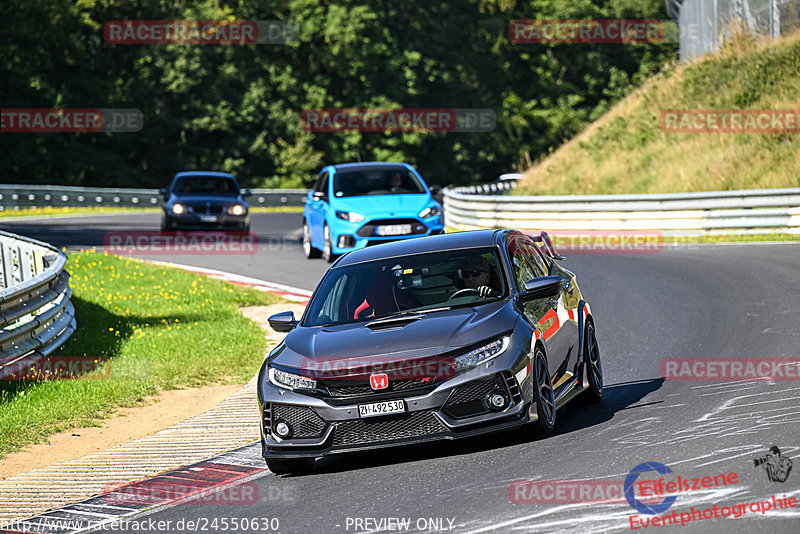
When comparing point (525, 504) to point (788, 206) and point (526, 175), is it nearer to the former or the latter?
point (788, 206)

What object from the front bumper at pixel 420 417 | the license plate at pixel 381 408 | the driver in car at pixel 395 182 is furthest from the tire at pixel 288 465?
the driver in car at pixel 395 182

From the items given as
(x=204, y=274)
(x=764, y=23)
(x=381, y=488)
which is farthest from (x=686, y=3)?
(x=381, y=488)

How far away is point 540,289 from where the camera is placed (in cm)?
865

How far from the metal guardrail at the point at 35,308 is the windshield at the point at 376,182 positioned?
6684 millimetres

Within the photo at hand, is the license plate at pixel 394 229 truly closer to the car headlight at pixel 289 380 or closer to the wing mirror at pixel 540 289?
the wing mirror at pixel 540 289

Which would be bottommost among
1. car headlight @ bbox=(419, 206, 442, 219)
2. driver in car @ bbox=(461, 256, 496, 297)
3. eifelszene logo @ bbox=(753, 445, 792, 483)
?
car headlight @ bbox=(419, 206, 442, 219)

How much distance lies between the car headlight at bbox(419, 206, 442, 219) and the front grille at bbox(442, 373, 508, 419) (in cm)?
1374

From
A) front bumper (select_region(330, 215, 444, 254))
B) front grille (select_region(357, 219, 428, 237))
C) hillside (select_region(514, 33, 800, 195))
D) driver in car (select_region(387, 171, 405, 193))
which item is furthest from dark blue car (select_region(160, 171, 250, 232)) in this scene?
hillside (select_region(514, 33, 800, 195))

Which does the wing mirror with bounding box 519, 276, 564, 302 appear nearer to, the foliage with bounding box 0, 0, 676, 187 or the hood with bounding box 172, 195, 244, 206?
the hood with bounding box 172, 195, 244, 206

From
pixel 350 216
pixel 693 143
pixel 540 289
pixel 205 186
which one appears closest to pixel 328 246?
pixel 350 216

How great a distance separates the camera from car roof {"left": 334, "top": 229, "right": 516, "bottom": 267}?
30.9 ft

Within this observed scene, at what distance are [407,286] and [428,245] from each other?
1.62ft

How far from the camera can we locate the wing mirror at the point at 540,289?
340 inches

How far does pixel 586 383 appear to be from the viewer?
9.49 metres
